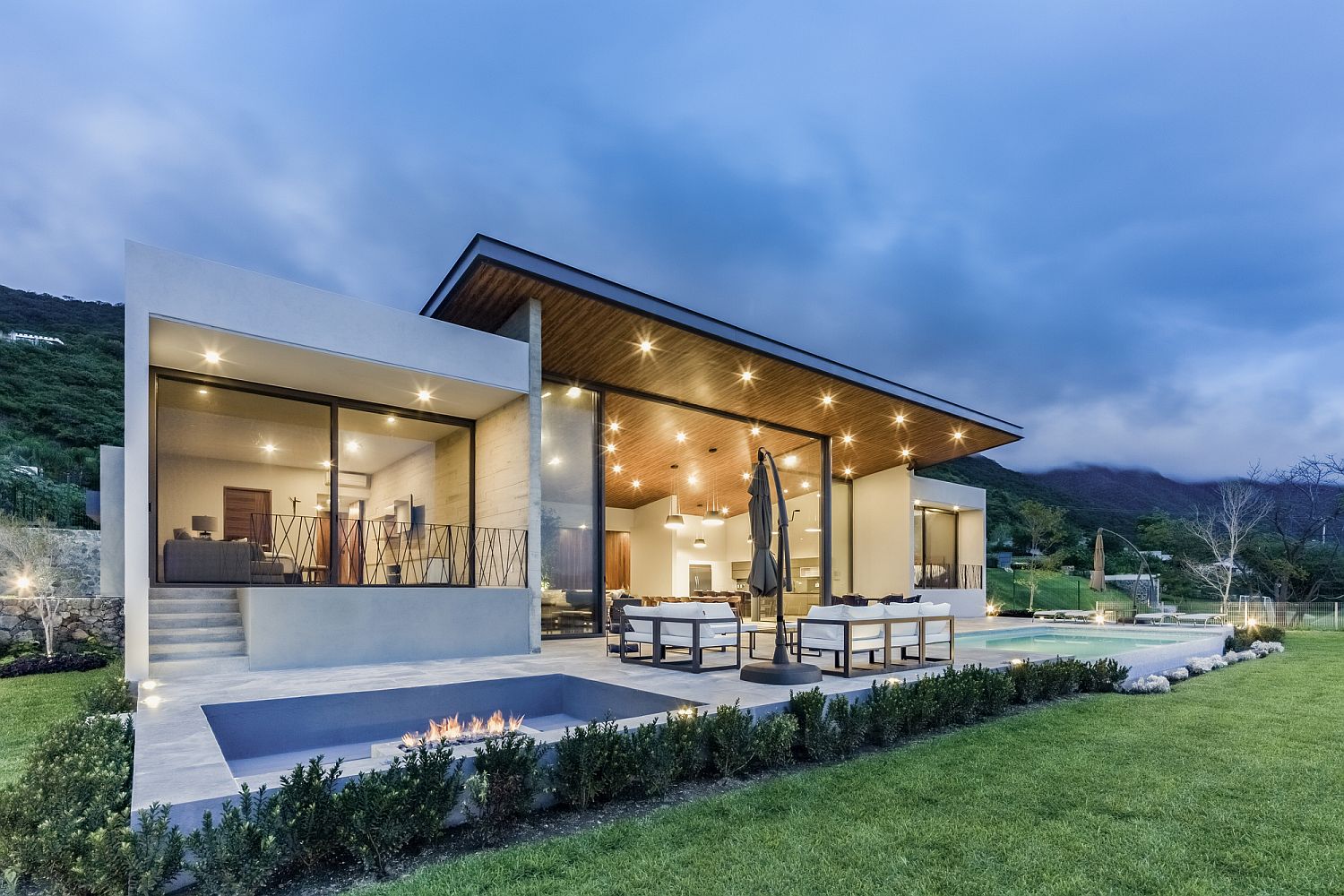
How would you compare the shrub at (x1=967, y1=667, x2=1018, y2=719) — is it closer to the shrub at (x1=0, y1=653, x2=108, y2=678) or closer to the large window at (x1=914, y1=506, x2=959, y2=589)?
the shrub at (x1=0, y1=653, x2=108, y2=678)

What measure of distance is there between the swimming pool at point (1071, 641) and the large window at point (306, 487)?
8.68m

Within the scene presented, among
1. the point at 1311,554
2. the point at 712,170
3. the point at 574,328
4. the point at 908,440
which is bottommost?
the point at 1311,554

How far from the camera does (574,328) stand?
10.6 metres

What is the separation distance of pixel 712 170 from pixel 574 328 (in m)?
42.4

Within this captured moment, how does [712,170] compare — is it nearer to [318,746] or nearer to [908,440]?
[908,440]

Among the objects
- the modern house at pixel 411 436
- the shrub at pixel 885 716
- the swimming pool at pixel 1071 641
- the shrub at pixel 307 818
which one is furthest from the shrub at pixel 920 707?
the modern house at pixel 411 436

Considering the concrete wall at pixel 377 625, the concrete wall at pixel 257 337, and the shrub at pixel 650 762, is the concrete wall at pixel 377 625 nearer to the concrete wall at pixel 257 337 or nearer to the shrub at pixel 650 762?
the concrete wall at pixel 257 337

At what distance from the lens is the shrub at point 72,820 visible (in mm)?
2592

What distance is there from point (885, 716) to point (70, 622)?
11.8 m

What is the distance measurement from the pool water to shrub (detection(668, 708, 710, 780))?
734cm

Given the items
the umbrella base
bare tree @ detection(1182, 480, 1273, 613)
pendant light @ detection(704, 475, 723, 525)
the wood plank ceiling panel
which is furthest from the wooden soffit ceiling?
bare tree @ detection(1182, 480, 1273, 613)

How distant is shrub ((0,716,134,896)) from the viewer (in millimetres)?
2592

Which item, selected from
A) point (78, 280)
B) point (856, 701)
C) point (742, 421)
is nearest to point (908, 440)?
point (742, 421)

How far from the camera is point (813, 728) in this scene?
500 cm
